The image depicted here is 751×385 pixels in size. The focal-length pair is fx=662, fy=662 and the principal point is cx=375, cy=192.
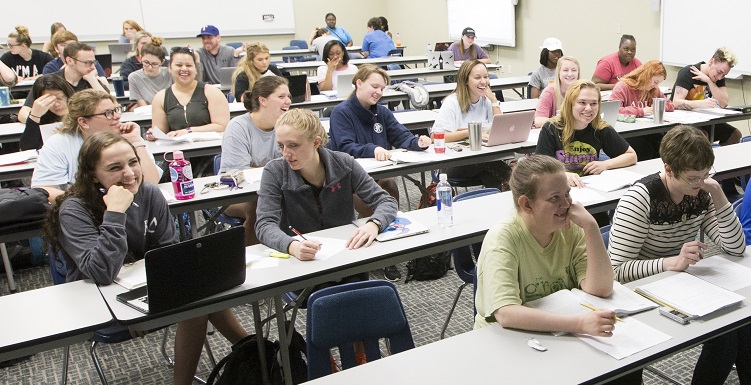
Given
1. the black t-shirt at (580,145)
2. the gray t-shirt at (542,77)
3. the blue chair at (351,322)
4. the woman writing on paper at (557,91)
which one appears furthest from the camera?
the gray t-shirt at (542,77)

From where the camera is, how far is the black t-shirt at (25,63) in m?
8.02

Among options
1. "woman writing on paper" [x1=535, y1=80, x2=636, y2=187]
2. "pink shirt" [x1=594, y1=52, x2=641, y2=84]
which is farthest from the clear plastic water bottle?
"pink shirt" [x1=594, y1=52, x2=641, y2=84]

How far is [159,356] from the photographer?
324cm

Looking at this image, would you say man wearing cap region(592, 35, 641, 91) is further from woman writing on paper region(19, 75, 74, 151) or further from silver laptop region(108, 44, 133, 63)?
silver laptop region(108, 44, 133, 63)

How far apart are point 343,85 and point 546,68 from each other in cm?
205

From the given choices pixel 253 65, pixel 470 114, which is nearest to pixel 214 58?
pixel 253 65

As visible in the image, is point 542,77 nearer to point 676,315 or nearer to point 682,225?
point 682,225

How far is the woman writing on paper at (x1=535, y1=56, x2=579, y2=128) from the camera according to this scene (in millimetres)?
4914

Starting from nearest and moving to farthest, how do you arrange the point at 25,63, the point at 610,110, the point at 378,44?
the point at 610,110
the point at 25,63
the point at 378,44

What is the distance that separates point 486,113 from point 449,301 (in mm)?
1646

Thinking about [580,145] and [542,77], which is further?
[542,77]

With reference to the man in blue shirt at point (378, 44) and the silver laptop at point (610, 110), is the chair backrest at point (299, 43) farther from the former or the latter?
the silver laptop at point (610, 110)

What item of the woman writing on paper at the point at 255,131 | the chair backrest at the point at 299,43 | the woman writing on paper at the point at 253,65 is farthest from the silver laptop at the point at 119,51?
the woman writing on paper at the point at 255,131

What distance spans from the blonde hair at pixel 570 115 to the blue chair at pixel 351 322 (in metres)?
1.96
